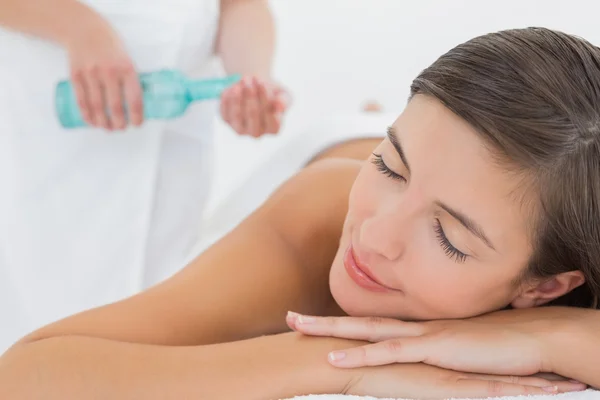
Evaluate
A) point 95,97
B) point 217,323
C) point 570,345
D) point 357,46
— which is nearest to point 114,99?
point 95,97

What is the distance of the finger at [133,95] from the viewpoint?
1.15 m

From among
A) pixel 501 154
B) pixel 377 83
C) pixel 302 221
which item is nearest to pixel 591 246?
pixel 501 154

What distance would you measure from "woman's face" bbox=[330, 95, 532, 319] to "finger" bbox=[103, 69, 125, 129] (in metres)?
0.50

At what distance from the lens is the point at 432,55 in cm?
188

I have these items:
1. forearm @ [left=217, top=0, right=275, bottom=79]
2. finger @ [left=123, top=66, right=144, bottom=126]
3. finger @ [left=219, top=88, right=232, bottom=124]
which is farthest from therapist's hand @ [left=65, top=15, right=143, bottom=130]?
forearm @ [left=217, top=0, right=275, bottom=79]

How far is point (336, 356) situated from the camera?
2.42 ft

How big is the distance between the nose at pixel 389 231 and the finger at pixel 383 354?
95 mm

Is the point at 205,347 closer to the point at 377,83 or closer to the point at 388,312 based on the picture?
the point at 388,312

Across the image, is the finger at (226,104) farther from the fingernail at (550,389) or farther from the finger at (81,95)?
the fingernail at (550,389)

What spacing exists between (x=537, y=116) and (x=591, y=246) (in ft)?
0.57

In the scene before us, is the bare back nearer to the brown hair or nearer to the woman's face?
the woman's face

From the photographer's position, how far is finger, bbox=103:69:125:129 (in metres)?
1.14

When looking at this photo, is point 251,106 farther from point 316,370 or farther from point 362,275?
point 316,370

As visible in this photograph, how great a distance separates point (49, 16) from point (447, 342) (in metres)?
0.83
